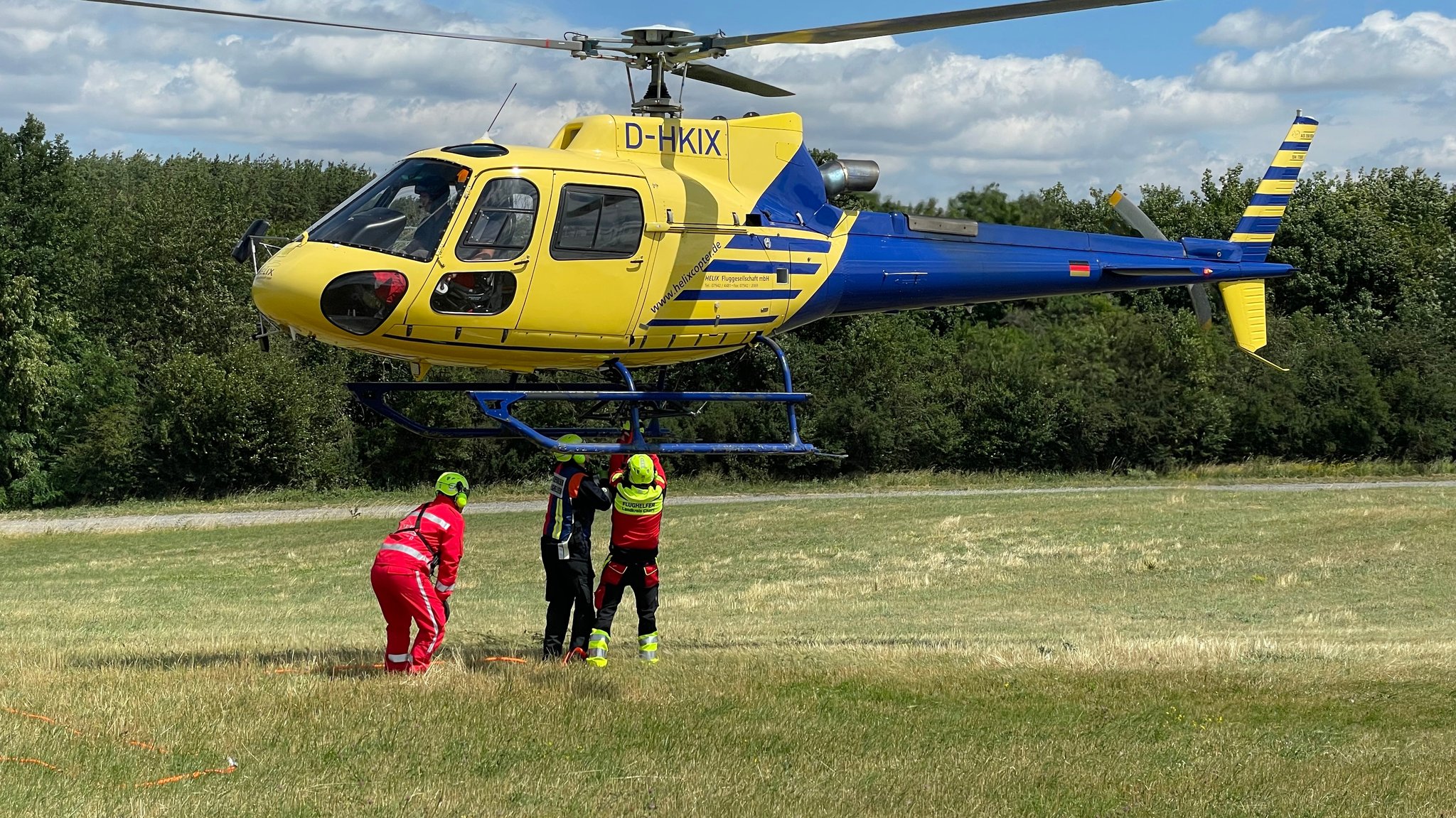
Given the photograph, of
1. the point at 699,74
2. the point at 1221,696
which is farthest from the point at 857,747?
the point at 699,74

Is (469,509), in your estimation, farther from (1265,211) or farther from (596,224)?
(596,224)

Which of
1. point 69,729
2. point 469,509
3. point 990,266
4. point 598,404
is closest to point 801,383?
point 469,509

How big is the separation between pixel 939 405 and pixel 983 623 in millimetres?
26939

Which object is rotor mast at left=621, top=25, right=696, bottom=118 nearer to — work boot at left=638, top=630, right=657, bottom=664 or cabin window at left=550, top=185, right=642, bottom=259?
cabin window at left=550, top=185, right=642, bottom=259

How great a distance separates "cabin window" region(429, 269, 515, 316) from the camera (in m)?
10.9

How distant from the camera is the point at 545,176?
11.3 metres

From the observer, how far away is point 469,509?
37.1m

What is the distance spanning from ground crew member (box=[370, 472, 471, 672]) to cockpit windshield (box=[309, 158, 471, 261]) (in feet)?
6.30

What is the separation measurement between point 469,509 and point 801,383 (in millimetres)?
12218

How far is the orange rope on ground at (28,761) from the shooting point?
26.0 ft

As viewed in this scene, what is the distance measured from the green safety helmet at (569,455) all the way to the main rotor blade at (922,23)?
11.7ft

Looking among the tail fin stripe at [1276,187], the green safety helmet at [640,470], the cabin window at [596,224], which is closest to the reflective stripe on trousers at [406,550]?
the green safety helmet at [640,470]

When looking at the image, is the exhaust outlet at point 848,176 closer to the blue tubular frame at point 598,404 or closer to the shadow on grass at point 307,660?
the blue tubular frame at point 598,404

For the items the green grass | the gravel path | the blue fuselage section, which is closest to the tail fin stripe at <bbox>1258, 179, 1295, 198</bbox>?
the blue fuselage section
